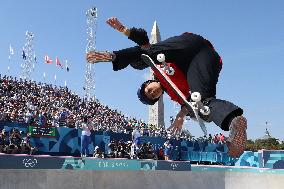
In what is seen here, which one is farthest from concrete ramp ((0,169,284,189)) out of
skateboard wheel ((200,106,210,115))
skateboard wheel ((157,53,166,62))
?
skateboard wheel ((200,106,210,115))

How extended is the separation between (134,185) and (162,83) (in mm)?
8586

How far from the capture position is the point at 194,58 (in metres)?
4.76

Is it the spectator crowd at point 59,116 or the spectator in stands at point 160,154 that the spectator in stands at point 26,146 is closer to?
the spectator crowd at point 59,116

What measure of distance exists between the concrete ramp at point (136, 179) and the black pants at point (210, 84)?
6928 mm

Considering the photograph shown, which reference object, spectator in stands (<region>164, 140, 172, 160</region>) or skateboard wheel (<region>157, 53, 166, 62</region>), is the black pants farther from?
spectator in stands (<region>164, 140, 172, 160</region>)

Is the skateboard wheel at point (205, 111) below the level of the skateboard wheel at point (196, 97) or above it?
below

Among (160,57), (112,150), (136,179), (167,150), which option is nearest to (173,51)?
(160,57)

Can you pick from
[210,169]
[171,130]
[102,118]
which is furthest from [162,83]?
[102,118]

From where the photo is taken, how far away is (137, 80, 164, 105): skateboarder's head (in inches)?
195

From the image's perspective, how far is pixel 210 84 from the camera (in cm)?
452

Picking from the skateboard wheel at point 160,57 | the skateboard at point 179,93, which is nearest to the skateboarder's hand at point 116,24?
the skateboard at point 179,93

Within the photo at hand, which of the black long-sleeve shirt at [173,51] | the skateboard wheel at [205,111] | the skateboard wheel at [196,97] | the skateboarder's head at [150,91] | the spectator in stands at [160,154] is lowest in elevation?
the spectator in stands at [160,154]

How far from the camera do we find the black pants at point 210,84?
4.20 meters

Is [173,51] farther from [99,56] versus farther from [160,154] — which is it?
[160,154]
